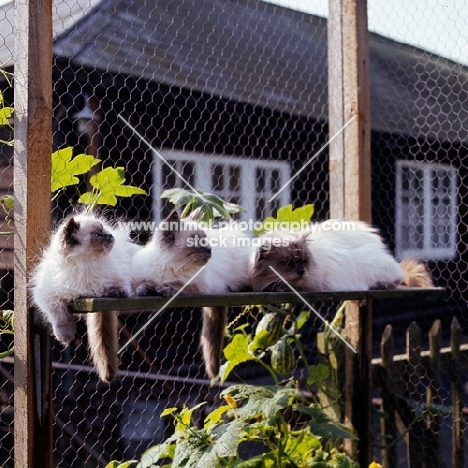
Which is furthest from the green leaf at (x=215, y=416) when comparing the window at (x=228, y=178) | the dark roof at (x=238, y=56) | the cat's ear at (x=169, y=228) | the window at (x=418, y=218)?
the window at (x=418, y=218)

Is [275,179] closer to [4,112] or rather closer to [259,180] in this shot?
[259,180]

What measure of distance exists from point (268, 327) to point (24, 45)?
1583 mm

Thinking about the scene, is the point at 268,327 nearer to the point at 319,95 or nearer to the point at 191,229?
the point at 191,229

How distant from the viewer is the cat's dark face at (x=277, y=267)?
99.8 inches

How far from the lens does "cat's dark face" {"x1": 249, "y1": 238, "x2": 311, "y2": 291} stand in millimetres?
2535

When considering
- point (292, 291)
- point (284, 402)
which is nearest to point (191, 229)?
point (292, 291)

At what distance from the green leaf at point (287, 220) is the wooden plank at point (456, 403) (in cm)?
100

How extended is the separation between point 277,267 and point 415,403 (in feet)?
3.67

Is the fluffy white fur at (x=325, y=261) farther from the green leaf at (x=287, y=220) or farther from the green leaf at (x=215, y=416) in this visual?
the green leaf at (x=215, y=416)

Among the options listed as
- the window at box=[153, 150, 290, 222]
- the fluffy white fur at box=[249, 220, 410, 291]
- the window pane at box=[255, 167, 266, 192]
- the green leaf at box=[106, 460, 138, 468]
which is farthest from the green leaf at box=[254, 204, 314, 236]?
the window pane at box=[255, 167, 266, 192]

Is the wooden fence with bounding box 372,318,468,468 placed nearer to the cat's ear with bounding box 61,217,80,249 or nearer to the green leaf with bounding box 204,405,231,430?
the green leaf with bounding box 204,405,231,430

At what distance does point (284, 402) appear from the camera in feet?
7.51

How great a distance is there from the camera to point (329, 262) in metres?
2.72

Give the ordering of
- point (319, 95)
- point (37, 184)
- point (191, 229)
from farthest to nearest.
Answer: point (319, 95), point (191, 229), point (37, 184)
